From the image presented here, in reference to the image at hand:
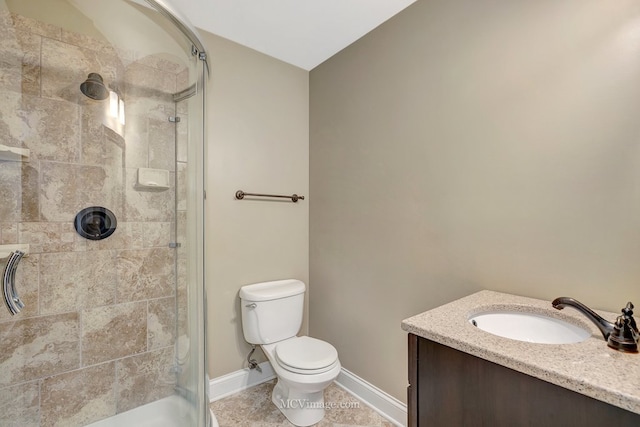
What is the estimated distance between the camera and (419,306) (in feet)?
5.23

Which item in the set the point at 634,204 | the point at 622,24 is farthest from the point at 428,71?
the point at 634,204

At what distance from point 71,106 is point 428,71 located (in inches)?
70.2

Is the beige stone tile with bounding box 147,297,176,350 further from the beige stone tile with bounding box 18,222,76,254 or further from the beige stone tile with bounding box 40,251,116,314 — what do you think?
the beige stone tile with bounding box 18,222,76,254

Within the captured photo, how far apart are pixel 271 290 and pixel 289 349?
40 cm

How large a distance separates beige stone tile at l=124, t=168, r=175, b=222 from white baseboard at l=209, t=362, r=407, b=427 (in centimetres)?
114

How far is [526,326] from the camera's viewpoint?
1.09 metres

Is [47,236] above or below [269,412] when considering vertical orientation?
above

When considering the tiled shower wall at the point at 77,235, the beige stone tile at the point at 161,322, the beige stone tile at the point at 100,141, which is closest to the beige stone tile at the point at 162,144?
the tiled shower wall at the point at 77,235

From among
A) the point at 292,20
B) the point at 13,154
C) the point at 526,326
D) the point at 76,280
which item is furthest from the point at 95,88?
the point at 526,326

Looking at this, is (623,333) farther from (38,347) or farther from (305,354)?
(38,347)

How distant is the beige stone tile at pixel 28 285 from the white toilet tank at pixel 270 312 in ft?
3.29

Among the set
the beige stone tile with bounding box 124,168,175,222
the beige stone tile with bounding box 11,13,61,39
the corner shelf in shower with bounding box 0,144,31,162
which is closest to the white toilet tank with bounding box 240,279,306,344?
the beige stone tile with bounding box 124,168,175,222

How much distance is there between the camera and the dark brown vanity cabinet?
0.63m

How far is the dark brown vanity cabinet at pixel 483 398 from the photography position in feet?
2.05
